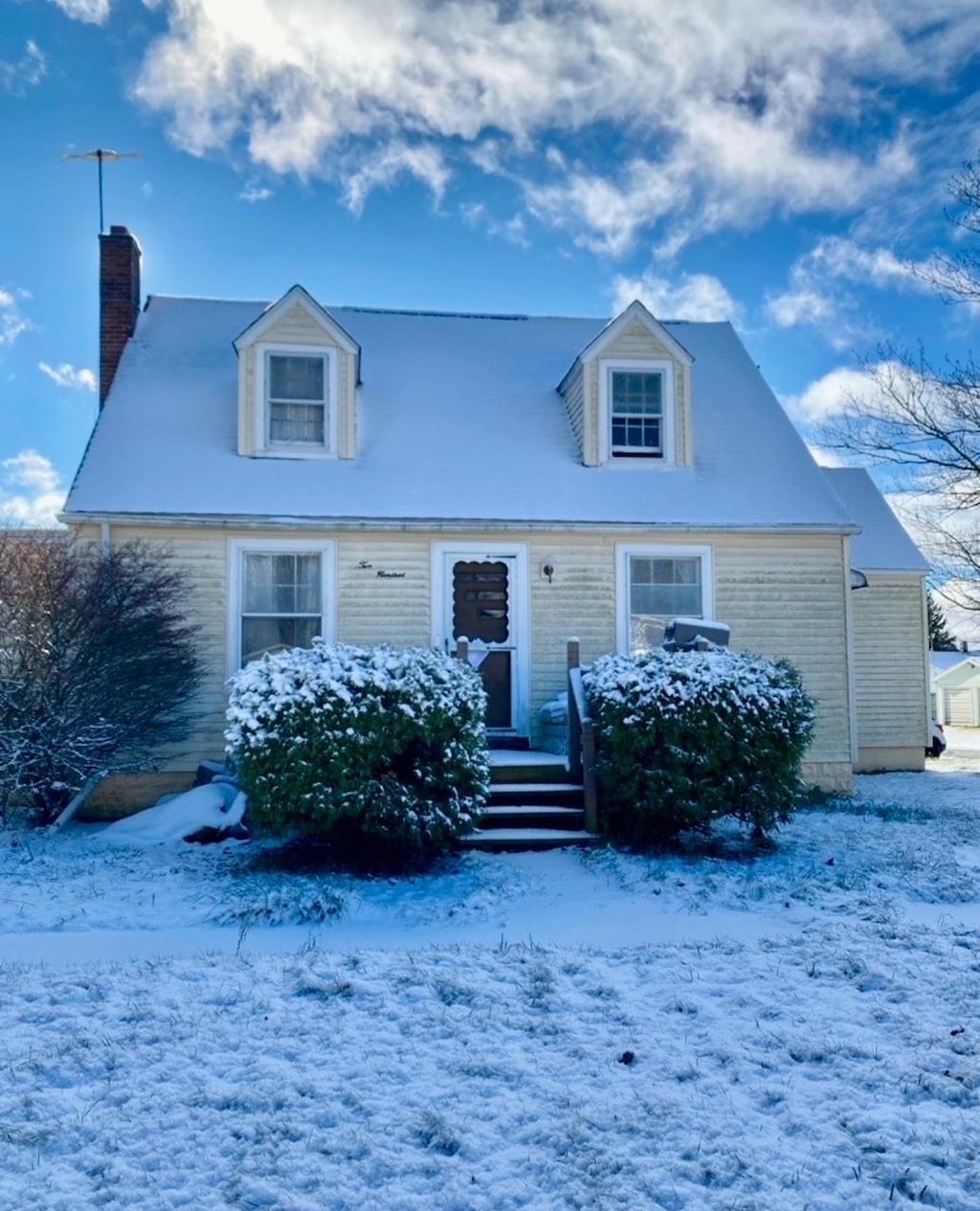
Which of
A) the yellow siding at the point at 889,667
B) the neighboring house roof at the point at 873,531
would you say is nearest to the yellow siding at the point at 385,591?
the neighboring house roof at the point at 873,531

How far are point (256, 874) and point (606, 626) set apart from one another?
5.44 metres

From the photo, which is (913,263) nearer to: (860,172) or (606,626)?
(860,172)

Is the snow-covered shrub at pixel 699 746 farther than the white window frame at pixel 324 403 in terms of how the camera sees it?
No

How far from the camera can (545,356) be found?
1354 cm

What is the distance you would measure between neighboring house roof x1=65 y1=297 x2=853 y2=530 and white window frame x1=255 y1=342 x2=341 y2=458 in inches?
6.6

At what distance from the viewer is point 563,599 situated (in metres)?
10.9

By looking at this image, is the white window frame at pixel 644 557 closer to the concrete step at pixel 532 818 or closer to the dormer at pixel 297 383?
the concrete step at pixel 532 818

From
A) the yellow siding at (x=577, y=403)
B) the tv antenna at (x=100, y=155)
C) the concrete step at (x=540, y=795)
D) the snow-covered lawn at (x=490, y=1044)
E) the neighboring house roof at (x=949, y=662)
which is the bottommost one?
the snow-covered lawn at (x=490, y=1044)

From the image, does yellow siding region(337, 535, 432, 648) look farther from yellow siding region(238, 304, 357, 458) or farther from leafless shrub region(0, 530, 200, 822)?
leafless shrub region(0, 530, 200, 822)

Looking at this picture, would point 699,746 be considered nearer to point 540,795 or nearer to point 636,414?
point 540,795

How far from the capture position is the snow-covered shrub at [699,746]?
757cm

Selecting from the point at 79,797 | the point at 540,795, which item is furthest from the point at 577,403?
the point at 79,797

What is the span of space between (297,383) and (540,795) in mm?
6106

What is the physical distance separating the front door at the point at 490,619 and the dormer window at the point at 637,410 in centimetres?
231
